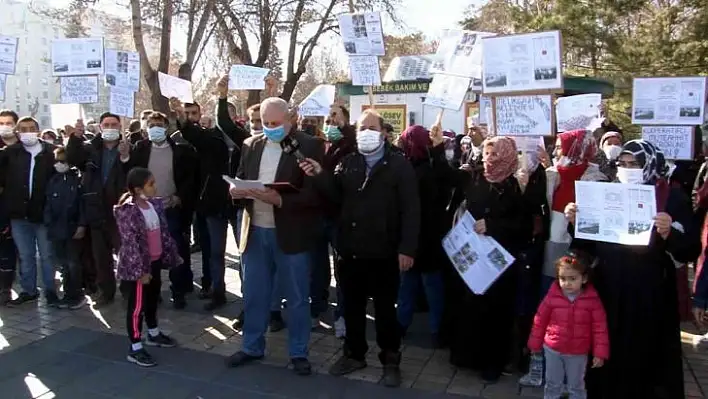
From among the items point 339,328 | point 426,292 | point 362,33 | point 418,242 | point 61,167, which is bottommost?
point 339,328

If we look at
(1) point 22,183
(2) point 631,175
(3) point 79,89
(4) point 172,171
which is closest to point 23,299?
(1) point 22,183

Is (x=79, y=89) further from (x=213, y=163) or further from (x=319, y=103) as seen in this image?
(x=319, y=103)

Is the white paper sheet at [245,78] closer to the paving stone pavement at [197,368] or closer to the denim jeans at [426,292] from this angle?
the paving stone pavement at [197,368]

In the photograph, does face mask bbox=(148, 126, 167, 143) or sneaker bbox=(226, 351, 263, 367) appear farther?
face mask bbox=(148, 126, 167, 143)

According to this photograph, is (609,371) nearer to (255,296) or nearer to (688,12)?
(255,296)

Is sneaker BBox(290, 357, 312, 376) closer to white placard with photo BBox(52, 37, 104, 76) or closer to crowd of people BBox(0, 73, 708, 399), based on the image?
crowd of people BBox(0, 73, 708, 399)

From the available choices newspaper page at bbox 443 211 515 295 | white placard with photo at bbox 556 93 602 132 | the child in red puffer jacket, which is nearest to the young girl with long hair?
newspaper page at bbox 443 211 515 295

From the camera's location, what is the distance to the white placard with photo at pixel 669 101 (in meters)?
6.14

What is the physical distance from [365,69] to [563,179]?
11.2 feet

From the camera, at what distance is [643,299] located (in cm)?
382

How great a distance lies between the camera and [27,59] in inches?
2960

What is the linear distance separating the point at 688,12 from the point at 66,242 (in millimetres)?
12118

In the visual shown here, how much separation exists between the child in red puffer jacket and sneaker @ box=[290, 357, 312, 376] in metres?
1.74

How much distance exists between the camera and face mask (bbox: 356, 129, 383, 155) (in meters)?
4.48
